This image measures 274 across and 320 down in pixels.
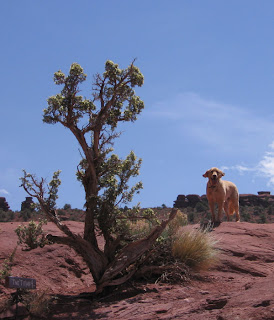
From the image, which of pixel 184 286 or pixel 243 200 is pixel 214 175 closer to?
pixel 184 286

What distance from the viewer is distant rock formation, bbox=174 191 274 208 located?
64.3 metres

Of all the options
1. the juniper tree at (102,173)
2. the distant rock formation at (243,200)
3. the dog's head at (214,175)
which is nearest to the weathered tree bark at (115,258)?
the juniper tree at (102,173)

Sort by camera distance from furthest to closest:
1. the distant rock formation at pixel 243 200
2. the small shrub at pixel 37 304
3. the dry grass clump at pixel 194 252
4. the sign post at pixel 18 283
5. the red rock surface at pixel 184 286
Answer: the distant rock formation at pixel 243 200 → the dry grass clump at pixel 194 252 → the small shrub at pixel 37 304 → the sign post at pixel 18 283 → the red rock surface at pixel 184 286

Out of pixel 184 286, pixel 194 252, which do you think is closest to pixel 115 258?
pixel 184 286

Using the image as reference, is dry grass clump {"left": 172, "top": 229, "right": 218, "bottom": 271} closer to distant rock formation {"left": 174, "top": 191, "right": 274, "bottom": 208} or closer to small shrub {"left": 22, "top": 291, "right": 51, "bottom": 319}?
small shrub {"left": 22, "top": 291, "right": 51, "bottom": 319}

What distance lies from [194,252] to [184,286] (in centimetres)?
127

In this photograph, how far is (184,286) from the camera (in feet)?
33.7

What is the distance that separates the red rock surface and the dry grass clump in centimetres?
28

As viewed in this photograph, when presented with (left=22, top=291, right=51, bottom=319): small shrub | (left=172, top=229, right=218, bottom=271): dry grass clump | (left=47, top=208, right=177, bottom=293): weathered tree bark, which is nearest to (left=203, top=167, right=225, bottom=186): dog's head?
(left=172, top=229, right=218, bottom=271): dry grass clump

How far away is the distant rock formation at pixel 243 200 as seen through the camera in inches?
2532

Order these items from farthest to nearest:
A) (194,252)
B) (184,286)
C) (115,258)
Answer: (194,252), (115,258), (184,286)

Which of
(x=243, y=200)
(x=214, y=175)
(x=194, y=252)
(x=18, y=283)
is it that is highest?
(x=243, y=200)

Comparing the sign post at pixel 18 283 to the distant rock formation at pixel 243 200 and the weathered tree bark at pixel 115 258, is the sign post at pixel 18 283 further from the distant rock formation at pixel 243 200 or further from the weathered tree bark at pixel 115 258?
the distant rock formation at pixel 243 200

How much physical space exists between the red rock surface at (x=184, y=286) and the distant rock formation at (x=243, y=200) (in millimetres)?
50288
